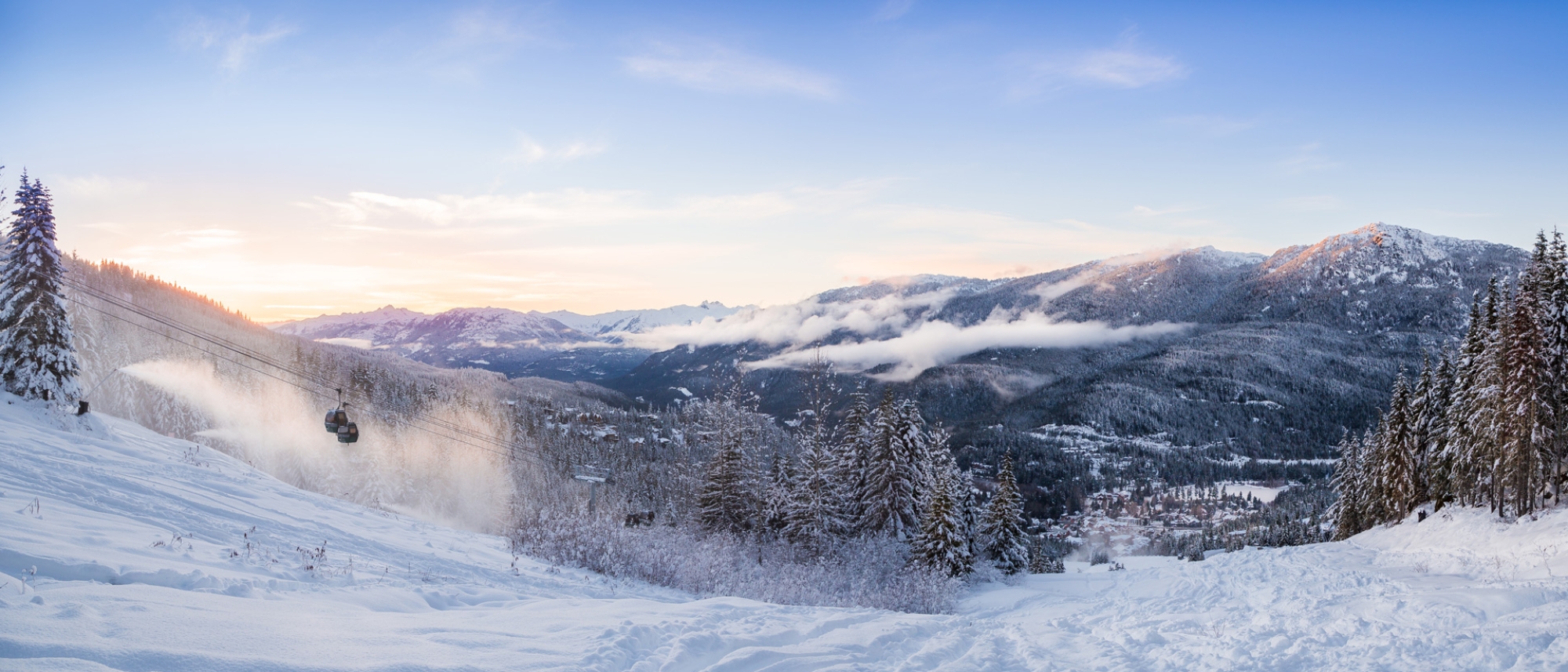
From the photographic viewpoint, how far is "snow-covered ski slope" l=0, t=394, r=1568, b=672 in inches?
267

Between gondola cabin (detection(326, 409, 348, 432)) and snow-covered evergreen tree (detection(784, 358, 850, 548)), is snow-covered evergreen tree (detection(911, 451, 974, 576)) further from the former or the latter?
gondola cabin (detection(326, 409, 348, 432))

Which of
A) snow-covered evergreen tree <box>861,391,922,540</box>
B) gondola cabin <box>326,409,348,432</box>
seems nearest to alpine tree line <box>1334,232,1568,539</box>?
snow-covered evergreen tree <box>861,391,922,540</box>

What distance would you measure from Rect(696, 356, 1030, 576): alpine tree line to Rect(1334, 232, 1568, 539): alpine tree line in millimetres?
23025

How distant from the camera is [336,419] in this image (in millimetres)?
25453

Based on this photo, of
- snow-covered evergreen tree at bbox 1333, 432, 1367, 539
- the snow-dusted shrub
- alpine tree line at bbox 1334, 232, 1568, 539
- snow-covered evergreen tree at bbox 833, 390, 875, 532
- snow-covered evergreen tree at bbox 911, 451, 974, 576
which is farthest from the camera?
snow-covered evergreen tree at bbox 1333, 432, 1367, 539

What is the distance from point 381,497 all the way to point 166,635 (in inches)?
3047

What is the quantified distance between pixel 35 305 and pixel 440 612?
33.2m

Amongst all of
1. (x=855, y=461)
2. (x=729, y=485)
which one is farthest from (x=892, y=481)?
(x=729, y=485)

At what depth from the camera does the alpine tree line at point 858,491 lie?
1467 inches

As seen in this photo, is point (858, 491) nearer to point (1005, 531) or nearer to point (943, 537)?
point (943, 537)

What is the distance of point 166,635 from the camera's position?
6312 mm

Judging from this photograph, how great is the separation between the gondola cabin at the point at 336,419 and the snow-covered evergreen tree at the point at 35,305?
41.9 feet

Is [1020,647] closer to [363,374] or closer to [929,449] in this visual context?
[929,449]

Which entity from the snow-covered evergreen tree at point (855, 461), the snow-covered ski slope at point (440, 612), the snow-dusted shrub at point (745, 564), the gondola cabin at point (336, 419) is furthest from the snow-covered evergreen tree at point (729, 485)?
the snow-covered ski slope at point (440, 612)
